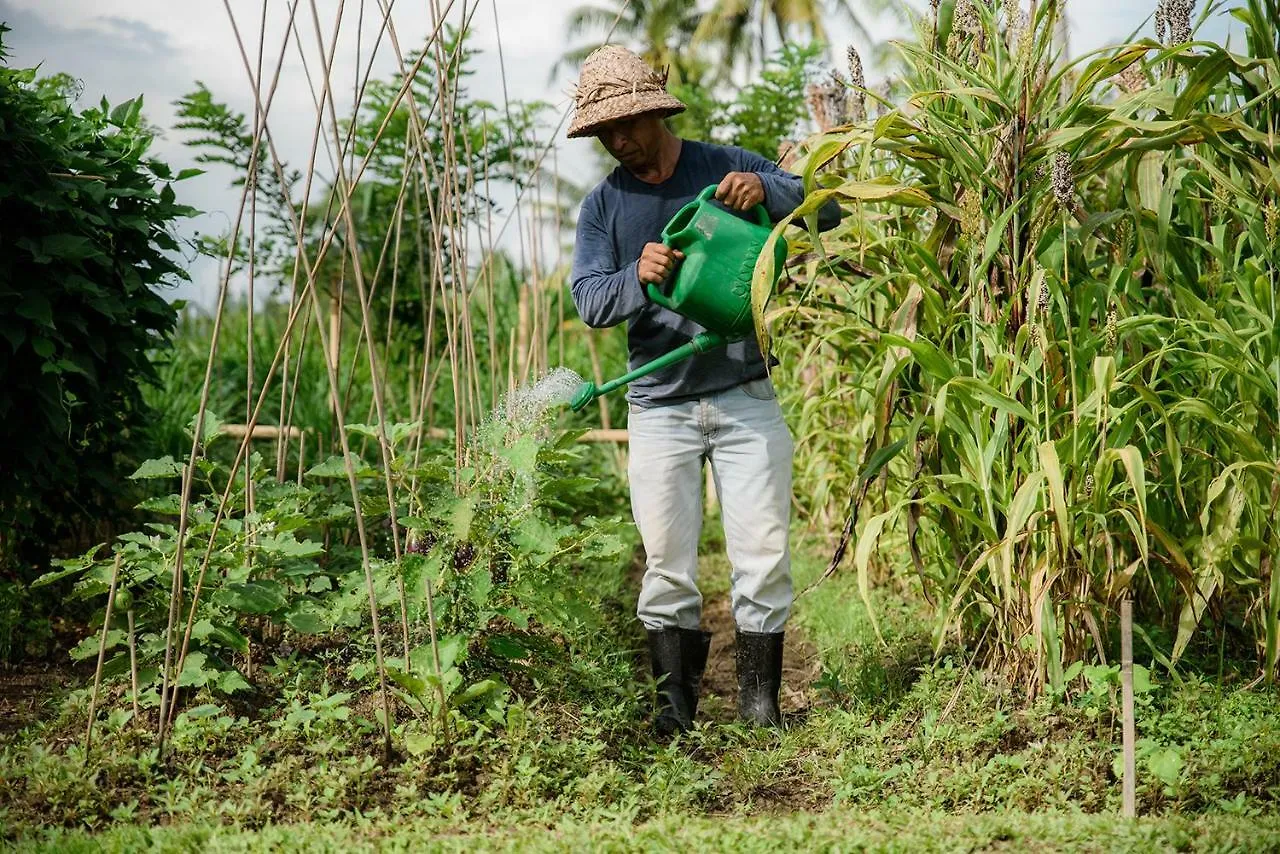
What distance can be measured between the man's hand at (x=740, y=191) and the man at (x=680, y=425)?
117 mm

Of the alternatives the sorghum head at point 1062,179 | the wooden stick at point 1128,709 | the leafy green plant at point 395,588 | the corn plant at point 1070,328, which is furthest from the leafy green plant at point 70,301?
the wooden stick at point 1128,709

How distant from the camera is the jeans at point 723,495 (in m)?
2.73

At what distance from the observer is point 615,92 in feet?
8.58

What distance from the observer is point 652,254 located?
8.11ft

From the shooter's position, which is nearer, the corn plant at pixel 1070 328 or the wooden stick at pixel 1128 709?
the wooden stick at pixel 1128 709

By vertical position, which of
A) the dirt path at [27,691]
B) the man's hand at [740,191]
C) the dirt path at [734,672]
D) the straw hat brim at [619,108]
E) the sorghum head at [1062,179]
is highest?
the straw hat brim at [619,108]

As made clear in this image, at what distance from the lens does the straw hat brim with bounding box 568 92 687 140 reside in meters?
2.59

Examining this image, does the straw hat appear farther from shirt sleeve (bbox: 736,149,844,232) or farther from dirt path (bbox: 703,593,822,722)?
dirt path (bbox: 703,593,822,722)

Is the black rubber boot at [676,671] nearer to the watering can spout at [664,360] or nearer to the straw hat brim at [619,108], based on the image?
the watering can spout at [664,360]

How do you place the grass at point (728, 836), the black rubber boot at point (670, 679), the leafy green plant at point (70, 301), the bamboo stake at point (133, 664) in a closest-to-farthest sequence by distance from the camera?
the grass at point (728, 836) → the bamboo stake at point (133, 664) → the black rubber boot at point (670, 679) → the leafy green plant at point (70, 301)

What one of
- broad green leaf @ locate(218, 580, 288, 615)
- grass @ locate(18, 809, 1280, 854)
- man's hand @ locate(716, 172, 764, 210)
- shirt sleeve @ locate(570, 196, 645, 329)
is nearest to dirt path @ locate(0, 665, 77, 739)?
broad green leaf @ locate(218, 580, 288, 615)

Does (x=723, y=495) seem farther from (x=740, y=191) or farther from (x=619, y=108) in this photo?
(x=619, y=108)

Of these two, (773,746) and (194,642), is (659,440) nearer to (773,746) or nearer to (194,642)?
(773,746)

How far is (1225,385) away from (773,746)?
1.31 metres
